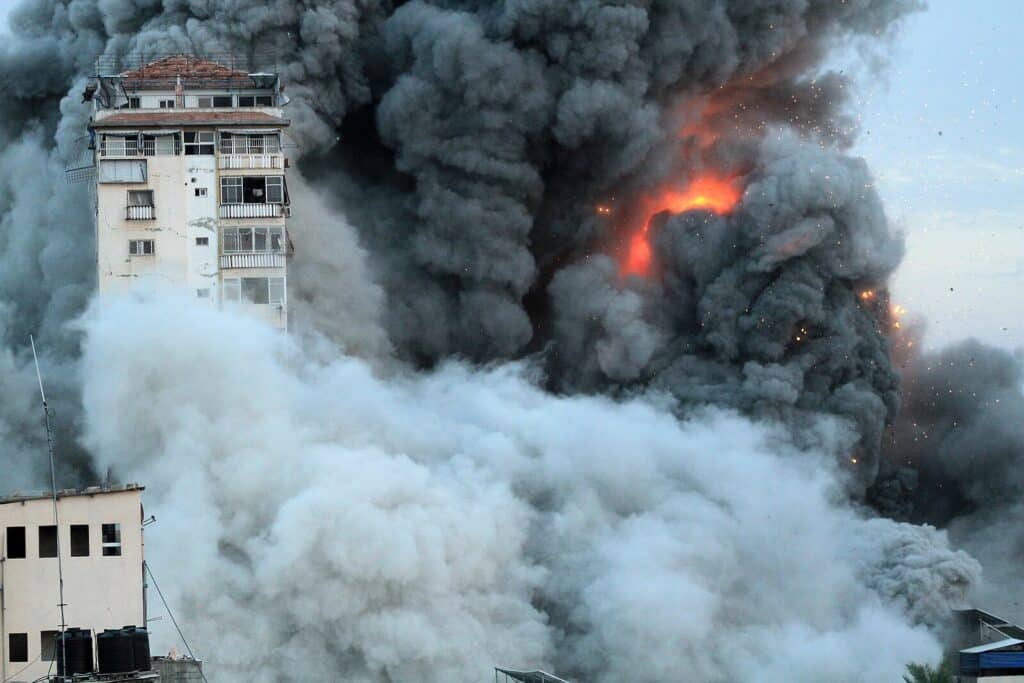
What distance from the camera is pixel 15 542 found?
5309 cm

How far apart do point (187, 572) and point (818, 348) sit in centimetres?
2251

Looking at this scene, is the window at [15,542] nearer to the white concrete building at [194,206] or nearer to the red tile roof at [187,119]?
the white concrete building at [194,206]

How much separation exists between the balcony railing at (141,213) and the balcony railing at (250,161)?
253 cm

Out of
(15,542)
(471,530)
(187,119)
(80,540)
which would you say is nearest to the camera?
(15,542)

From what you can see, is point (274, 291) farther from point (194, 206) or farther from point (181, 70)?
point (181, 70)

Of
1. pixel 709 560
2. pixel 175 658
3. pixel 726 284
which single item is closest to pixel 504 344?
pixel 726 284

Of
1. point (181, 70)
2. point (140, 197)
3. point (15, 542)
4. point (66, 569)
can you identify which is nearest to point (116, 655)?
point (66, 569)

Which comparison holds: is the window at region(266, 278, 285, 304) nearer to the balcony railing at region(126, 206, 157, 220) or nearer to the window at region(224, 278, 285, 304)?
the window at region(224, 278, 285, 304)

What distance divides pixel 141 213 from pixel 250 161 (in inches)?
144

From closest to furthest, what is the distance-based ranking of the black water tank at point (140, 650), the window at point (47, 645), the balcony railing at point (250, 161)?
the black water tank at point (140, 650) < the window at point (47, 645) < the balcony railing at point (250, 161)

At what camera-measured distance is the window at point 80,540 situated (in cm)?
5319

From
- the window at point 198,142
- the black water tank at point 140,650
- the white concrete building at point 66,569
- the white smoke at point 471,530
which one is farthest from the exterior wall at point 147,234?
the black water tank at point 140,650

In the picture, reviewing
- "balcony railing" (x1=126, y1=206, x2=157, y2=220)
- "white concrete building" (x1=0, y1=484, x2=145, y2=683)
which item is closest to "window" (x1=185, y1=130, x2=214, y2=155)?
"balcony railing" (x1=126, y1=206, x2=157, y2=220)

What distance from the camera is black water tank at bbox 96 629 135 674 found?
4872 cm
